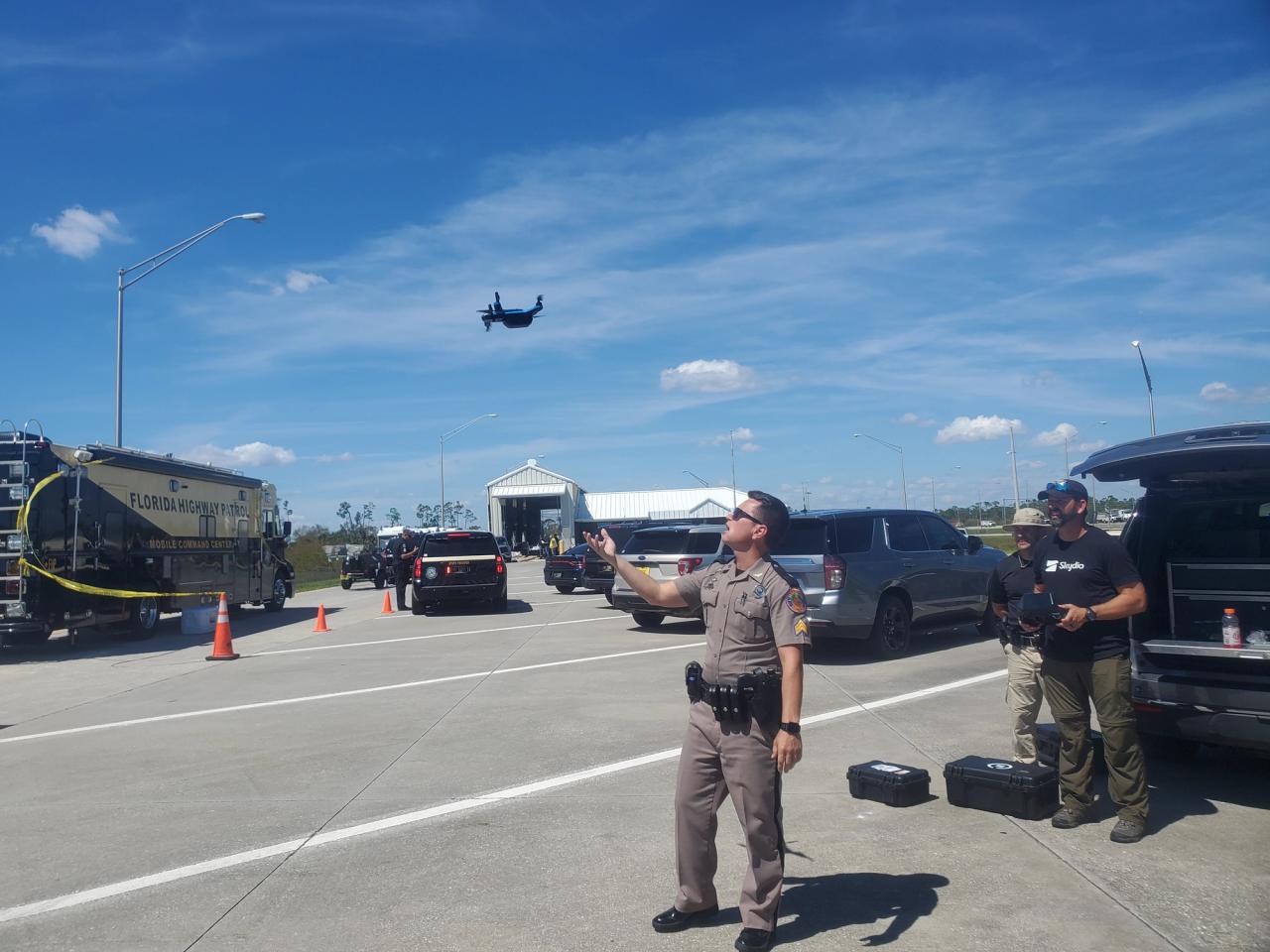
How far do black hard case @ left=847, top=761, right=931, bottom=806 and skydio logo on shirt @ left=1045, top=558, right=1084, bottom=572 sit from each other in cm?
153

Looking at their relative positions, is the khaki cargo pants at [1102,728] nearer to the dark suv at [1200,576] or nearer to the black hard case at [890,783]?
the dark suv at [1200,576]

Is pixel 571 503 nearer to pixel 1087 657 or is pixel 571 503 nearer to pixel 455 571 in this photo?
pixel 455 571

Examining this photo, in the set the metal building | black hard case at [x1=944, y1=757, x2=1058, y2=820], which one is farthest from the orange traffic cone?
the metal building

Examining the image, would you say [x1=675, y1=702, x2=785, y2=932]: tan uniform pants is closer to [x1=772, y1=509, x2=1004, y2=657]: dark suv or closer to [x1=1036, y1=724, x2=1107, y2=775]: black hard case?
[x1=1036, y1=724, x2=1107, y2=775]: black hard case

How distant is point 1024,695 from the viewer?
21.7 feet

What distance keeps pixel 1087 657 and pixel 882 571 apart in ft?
20.9

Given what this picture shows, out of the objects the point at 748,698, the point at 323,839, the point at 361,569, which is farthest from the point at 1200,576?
the point at 361,569

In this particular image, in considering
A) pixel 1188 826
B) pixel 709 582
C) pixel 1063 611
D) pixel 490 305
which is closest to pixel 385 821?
pixel 709 582

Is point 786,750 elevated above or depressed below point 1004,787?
above

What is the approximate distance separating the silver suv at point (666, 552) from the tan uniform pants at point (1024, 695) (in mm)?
8807

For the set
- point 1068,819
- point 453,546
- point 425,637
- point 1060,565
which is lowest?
point 1068,819

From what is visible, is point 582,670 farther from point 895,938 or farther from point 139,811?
point 895,938

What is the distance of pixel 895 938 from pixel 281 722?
6834 millimetres

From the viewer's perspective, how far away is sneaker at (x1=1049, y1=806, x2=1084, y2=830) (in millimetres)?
5684
